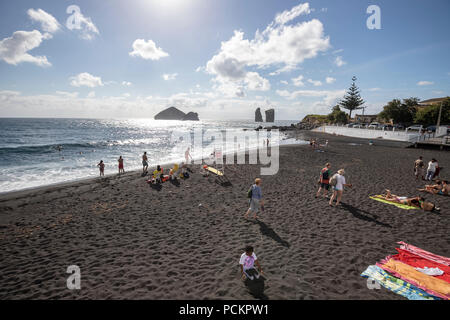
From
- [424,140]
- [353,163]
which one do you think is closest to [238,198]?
[353,163]

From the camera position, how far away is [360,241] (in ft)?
20.0

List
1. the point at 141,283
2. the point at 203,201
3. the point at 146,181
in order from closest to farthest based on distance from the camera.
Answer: the point at 141,283 < the point at 203,201 < the point at 146,181

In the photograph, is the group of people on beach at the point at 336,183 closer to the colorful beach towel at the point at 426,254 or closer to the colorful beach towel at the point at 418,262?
the colorful beach towel at the point at 426,254

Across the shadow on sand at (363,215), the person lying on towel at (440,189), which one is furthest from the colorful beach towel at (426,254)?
the person lying on towel at (440,189)

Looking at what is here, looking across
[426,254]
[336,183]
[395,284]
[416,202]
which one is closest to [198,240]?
[395,284]

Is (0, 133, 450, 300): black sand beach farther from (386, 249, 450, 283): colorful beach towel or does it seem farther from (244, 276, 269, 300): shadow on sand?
(386, 249, 450, 283): colorful beach towel

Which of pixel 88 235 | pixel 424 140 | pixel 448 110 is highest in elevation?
pixel 448 110

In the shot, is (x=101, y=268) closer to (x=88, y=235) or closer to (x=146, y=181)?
(x=88, y=235)

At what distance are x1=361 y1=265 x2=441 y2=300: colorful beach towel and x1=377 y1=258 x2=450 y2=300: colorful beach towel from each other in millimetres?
119

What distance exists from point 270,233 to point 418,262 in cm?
376

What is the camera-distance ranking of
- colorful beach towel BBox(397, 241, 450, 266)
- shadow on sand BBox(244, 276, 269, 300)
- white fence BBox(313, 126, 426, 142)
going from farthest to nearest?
white fence BBox(313, 126, 426, 142), colorful beach towel BBox(397, 241, 450, 266), shadow on sand BBox(244, 276, 269, 300)

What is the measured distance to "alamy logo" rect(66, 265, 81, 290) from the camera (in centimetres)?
461

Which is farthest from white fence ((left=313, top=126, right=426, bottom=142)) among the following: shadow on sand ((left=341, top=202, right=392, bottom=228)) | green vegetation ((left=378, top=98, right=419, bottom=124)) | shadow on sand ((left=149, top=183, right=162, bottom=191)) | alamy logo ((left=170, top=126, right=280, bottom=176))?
shadow on sand ((left=149, top=183, right=162, bottom=191))

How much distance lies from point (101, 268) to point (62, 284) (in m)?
0.80
